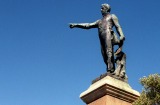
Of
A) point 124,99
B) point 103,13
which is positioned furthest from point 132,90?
point 103,13

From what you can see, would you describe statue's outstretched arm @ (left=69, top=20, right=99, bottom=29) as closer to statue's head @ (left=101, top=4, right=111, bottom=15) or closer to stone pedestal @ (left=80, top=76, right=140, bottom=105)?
statue's head @ (left=101, top=4, right=111, bottom=15)

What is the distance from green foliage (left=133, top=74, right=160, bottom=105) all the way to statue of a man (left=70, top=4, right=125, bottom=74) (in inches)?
182

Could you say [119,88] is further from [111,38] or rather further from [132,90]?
[111,38]

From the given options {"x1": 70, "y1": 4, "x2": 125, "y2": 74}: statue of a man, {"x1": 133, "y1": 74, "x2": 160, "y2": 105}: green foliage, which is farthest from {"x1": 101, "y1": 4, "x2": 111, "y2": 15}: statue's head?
{"x1": 133, "y1": 74, "x2": 160, "y2": 105}: green foliage

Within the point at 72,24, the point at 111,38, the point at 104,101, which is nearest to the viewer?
the point at 104,101

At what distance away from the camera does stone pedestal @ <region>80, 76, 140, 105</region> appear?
821 centimetres

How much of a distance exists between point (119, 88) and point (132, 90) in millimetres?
527

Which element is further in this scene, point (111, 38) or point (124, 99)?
point (111, 38)

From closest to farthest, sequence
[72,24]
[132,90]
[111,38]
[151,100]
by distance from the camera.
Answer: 1. [132,90]
2. [111,38]
3. [72,24]
4. [151,100]

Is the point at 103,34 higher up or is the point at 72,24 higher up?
the point at 72,24

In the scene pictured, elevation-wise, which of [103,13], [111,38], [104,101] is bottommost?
[104,101]

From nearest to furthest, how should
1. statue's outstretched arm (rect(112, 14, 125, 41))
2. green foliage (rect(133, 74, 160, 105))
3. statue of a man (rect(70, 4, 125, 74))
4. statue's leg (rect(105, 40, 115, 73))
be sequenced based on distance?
statue's leg (rect(105, 40, 115, 73)) → statue of a man (rect(70, 4, 125, 74)) → statue's outstretched arm (rect(112, 14, 125, 41)) → green foliage (rect(133, 74, 160, 105))

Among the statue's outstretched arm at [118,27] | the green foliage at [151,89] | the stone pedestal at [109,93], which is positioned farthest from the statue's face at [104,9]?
the green foliage at [151,89]

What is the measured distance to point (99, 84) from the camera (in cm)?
838
